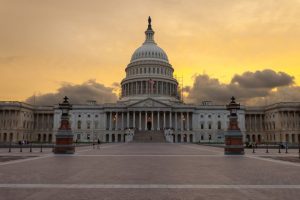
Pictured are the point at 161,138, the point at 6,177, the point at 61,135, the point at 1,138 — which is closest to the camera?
the point at 6,177

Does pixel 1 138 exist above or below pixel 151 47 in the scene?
below

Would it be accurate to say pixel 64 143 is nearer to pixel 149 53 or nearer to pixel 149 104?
pixel 149 104

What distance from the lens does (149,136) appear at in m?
120

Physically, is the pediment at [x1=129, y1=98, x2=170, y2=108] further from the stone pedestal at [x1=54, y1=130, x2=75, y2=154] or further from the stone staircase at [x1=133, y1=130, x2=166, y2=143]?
the stone pedestal at [x1=54, y1=130, x2=75, y2=154]

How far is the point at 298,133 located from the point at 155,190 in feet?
439

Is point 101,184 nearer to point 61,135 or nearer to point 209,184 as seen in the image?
point 209,184

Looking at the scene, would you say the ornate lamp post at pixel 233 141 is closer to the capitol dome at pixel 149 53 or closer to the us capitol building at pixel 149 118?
the us capitol building at pixel 149 118

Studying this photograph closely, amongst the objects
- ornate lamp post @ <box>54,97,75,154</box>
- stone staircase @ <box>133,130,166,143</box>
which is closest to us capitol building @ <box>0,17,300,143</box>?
stone staircase @ <box>133,130,166,143</box>

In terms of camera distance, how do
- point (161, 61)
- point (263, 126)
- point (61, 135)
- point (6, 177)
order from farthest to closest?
point (161, 61) < point (263, 126) < point (61, 135) < point (6, 177)

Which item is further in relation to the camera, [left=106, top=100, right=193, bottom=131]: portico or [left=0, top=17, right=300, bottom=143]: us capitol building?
[left=106, top=100, right=193, bottom=131]: portico

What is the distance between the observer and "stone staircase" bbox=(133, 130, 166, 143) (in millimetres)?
117512

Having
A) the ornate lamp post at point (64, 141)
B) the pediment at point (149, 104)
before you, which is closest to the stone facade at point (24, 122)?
the pediment at point (149, 104)

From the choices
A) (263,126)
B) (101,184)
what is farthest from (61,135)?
(263,126)

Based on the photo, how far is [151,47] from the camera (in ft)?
554
